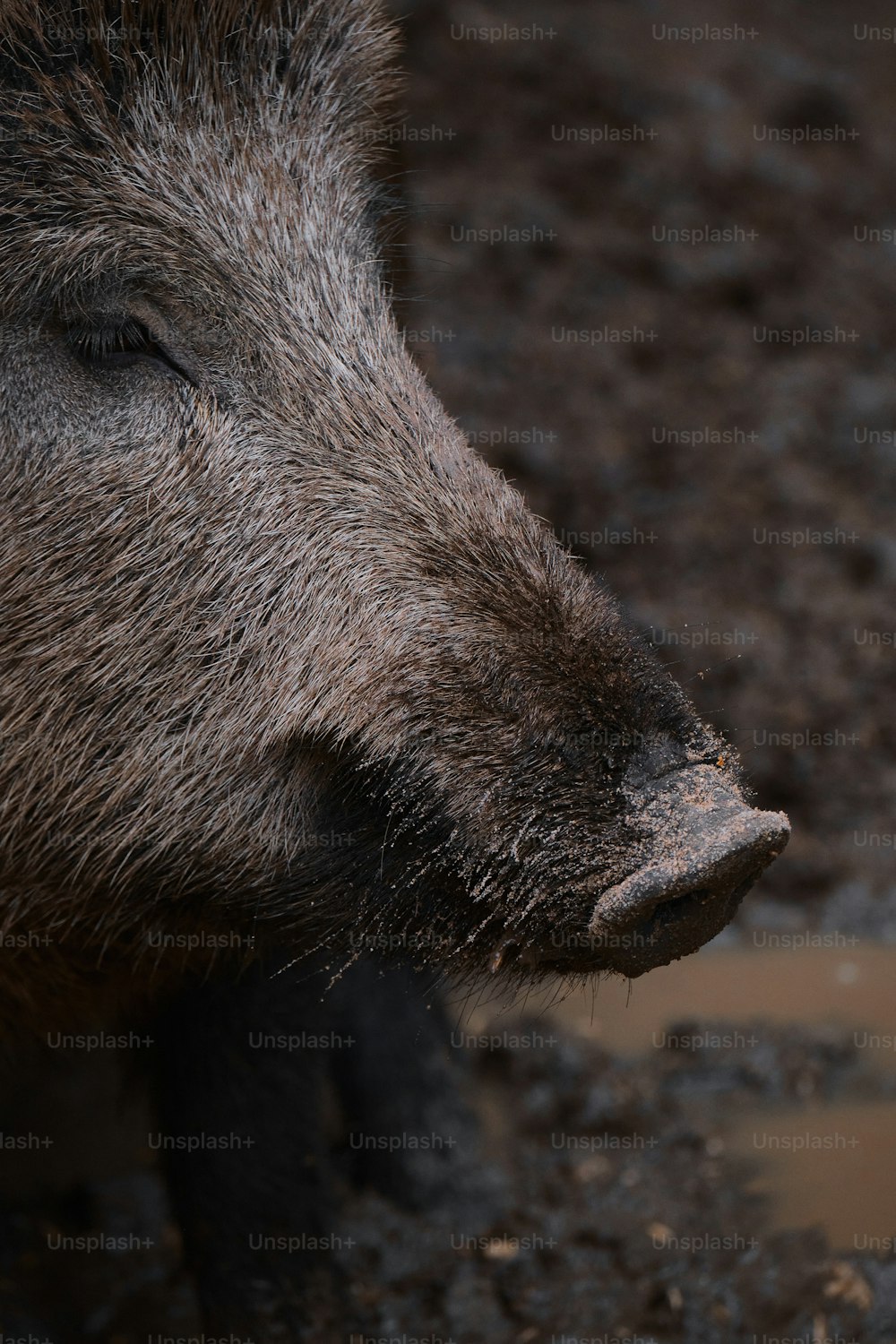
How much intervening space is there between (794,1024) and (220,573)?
2301 mm

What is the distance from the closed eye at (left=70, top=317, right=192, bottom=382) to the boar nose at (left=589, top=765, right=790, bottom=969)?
1059 mm

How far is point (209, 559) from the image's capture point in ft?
7.61

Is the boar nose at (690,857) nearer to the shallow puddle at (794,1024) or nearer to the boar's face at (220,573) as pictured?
the boar's face at (220,573)

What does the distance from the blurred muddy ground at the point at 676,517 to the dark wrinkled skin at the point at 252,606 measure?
2.27 feet

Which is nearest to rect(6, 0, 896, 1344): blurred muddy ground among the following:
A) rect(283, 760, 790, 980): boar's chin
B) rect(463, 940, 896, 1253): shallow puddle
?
rect(463, 940, 896, 1253): shallow puddle

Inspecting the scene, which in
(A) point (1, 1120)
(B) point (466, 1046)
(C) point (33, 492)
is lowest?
(B) point (466, 1046)

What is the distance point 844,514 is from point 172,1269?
3.60 meters

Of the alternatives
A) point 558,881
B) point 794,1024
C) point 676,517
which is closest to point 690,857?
point 558,881

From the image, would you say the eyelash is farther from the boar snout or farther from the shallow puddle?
the shallow puddle

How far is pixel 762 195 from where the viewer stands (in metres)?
6.37

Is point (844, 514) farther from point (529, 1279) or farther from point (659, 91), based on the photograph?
point (529, 1279)

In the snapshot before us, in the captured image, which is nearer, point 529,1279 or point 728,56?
point 529,1279

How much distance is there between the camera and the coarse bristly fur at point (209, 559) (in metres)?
2.20

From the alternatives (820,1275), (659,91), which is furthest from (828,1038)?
(659,91)
